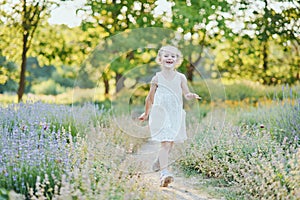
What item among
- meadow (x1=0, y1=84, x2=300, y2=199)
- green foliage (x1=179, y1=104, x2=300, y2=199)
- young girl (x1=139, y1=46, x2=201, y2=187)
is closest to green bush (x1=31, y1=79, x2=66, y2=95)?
meadow (x1=0, y1=84, x2=300, y2=199)

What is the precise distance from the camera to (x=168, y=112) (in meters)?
4.16

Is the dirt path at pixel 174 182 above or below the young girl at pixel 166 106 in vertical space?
below

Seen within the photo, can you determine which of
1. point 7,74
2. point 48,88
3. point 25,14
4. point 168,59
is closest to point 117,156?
point 168,59

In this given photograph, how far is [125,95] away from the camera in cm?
523

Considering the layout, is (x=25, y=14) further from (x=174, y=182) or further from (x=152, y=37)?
(x=174, y=182)

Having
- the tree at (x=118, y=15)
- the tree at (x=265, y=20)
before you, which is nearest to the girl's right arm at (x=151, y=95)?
the tree at (x=118, y=15)

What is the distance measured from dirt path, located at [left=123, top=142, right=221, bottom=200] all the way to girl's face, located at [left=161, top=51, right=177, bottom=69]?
87 cm

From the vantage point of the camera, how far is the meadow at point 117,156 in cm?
301

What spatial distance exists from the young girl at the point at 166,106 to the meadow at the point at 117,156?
0.33 metres

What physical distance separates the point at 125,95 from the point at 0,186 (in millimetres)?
2413

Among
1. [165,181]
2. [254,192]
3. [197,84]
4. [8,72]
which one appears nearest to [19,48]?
[8,72]

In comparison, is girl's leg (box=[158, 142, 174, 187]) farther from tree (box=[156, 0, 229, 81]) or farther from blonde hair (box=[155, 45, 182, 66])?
tree (box=[156, 0, 229, 81])

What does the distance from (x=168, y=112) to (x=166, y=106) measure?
6 centimetres

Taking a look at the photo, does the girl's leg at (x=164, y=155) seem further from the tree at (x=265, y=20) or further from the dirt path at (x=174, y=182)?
the tree at (x=265, y=20)
